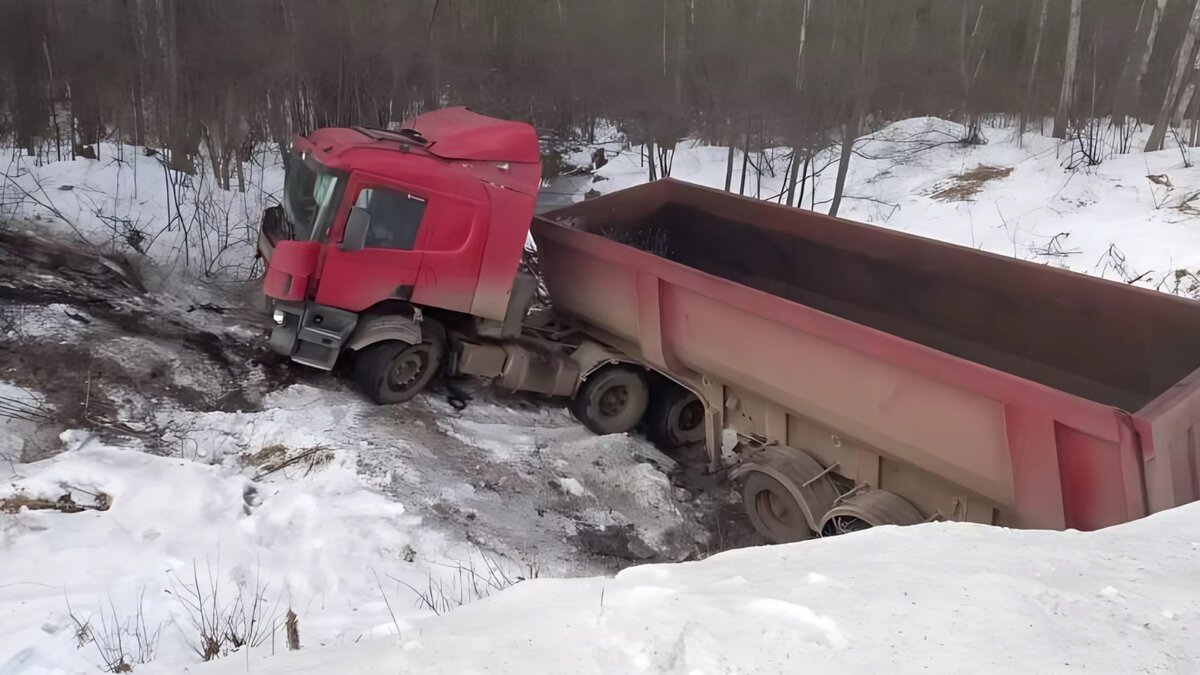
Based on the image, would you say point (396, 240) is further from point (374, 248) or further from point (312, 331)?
point (312, 331)

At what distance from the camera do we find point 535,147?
21.9 feet

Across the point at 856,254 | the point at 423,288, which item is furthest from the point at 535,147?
the point at 856,254

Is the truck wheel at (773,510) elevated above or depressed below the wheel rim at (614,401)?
below

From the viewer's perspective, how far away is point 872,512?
16.4ft

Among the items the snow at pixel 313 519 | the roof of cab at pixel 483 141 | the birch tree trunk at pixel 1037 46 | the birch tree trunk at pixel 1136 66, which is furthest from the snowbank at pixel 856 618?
the birch tree trunk at pixel 1037 46

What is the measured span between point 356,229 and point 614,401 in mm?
2424

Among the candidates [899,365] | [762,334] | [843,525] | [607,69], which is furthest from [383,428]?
[607,69]

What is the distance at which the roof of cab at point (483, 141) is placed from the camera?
21.0ft

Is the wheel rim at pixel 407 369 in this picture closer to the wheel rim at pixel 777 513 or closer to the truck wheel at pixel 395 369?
the truck wheel at pixel 395 369

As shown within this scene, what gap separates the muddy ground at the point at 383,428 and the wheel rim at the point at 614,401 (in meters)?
0.26

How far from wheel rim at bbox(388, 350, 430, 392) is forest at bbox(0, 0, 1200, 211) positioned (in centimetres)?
540

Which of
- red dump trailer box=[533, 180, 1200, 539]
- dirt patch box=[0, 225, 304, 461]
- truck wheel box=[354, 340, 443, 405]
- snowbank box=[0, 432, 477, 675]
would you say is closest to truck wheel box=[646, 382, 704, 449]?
red dump trailer box=[533, 180, 1200, 539]

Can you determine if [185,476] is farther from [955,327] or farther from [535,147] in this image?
[955,327]

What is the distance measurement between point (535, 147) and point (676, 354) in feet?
6.25
